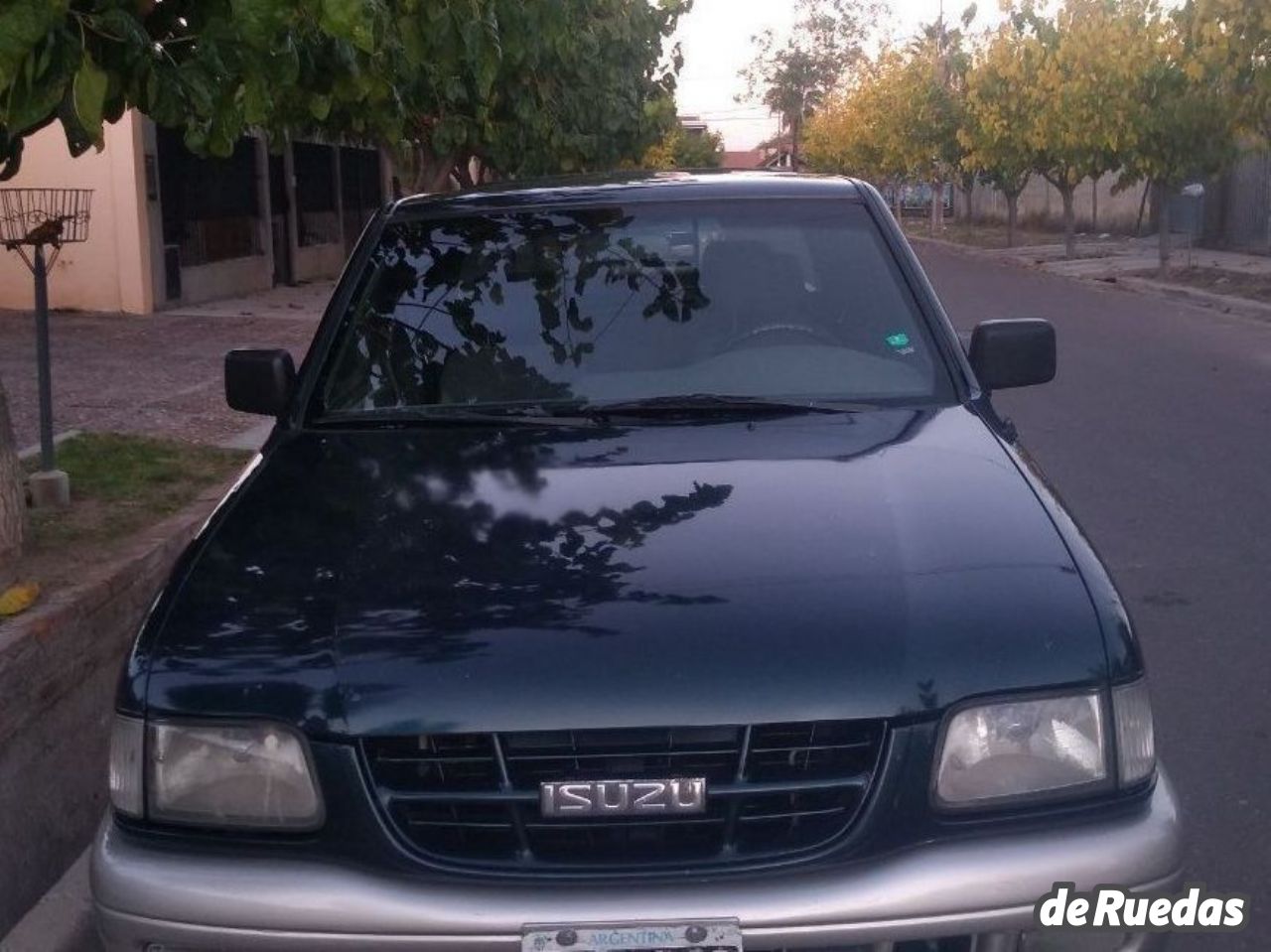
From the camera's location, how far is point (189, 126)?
5266 mm

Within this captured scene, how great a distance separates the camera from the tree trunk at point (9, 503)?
18.3 feet

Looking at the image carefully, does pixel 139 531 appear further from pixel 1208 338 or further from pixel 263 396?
pixel 1208 338

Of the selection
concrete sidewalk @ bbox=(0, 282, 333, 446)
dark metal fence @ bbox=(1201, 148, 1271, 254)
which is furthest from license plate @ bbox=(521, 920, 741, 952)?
dark metal fence @ bbox=(1201, 148, 1271, 254)

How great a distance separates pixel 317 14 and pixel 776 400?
1.58 metres

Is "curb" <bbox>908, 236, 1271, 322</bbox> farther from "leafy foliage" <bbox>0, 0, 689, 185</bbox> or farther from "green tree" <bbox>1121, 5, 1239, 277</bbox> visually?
"leafy foliage" <bbox>0, 0, 689, 185</bbox>

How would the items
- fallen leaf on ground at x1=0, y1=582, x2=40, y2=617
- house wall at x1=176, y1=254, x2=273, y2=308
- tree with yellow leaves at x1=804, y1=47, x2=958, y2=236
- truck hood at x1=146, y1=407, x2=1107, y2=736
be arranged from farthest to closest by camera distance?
tree with yellow leaves at x1=804, y1=47, x2=958, y2=236 < house wall at x1=176, y1=254, x2=273, y2=308 < fallen leaf on ground at x1=0, y1=582, x2=40, y2=617 < truck hood at x1=146, y1=407, x2=1107, y2=736

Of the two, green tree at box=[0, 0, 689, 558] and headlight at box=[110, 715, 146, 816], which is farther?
green tree at box=[0, 0, 689, 558]

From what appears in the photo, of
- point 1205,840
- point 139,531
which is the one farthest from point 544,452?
point 139,531

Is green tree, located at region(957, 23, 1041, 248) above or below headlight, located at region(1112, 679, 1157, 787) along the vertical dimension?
above

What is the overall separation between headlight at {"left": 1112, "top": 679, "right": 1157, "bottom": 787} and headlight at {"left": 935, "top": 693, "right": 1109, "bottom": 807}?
0.13ft

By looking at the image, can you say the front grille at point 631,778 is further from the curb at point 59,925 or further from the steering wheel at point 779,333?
the steering wheel at point 779,333

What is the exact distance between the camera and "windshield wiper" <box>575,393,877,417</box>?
397 cm

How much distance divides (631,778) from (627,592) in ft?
1.21

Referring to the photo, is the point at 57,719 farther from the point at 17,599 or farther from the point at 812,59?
the point at 812,59
